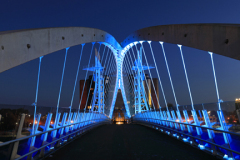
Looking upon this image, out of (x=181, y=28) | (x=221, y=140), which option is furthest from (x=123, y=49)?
(x=221, y=140)

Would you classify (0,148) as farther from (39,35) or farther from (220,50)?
(220,50)

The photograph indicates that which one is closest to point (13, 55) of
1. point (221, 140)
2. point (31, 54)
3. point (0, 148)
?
point (31, 54)

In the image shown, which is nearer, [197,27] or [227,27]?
[227,27]

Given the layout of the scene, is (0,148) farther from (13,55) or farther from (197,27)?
(197,27)

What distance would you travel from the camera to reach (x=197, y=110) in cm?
881

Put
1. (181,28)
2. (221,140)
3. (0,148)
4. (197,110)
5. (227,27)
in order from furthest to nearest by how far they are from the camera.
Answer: (181,28), (197,110), (227,27), (221,140), (0,148)

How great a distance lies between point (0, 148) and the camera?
4.59m

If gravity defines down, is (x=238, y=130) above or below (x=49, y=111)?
below

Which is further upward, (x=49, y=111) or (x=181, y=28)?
(x=181, y=28)

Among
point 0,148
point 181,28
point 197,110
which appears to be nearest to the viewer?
point 0,148

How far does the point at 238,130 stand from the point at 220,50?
126 inches

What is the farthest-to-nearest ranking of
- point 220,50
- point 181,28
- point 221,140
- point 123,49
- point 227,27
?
point 123,49 → point 181,28 → point 220,50 → point 227,27 → point 221,140

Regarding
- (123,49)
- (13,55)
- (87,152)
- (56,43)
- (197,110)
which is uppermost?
(123,49)

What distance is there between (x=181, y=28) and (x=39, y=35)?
596cm
